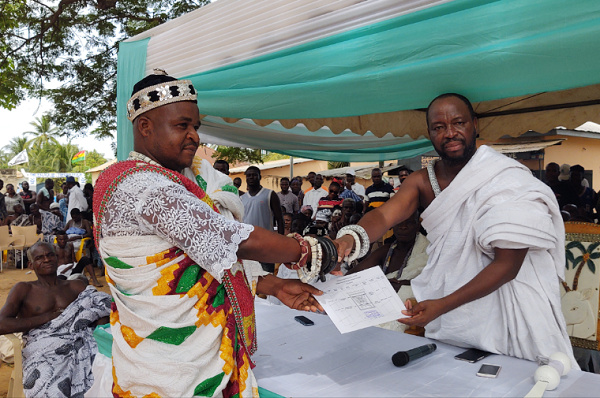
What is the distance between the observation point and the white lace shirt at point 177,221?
1290 millimetres

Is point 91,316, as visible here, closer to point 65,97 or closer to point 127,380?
point 127,380

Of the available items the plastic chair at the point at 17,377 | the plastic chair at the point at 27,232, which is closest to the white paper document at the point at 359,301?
the plastic chair at the point at 17,377

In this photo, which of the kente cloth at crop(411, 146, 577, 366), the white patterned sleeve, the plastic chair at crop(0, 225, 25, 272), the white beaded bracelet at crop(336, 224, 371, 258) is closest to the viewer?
the white patterned sleeve

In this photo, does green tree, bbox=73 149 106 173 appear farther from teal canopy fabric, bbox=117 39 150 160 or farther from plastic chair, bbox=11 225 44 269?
teal canopy fabric, bbox=117 39 150 160

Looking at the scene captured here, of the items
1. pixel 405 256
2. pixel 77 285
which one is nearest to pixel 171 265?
pixel 405 256

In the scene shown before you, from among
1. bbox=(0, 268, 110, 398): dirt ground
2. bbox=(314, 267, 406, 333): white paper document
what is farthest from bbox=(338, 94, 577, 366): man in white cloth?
bbox=(0, 268, 110, 398): dirt ground

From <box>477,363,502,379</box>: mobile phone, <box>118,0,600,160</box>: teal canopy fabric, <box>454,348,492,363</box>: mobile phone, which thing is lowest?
<box>454,348,492,363</box>: mobile phone

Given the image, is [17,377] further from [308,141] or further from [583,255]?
[583,255]

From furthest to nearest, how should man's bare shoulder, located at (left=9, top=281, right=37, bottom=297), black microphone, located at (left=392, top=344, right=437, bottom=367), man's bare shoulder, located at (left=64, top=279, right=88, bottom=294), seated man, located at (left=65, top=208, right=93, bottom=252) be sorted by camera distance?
seated man, located at (left=65, top=208, right=93, bottom=252) < man's bare shoulder, located at (left=64, top=279, right=88, bottom=294) < man's bare shoulder, located at (left=9, top=281, right=37, bottom=297) < black microphone, located at (left=392, top=344, right=437, bottom=367)

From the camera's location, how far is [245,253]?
1.38 metres

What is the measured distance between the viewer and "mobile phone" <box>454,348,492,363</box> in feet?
5.82

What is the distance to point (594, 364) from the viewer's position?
277 centimetres

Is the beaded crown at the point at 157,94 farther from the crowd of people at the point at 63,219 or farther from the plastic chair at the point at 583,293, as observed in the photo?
the crowd of people at the point at 63,219

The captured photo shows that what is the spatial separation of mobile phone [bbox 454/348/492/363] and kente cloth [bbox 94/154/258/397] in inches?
33.8
